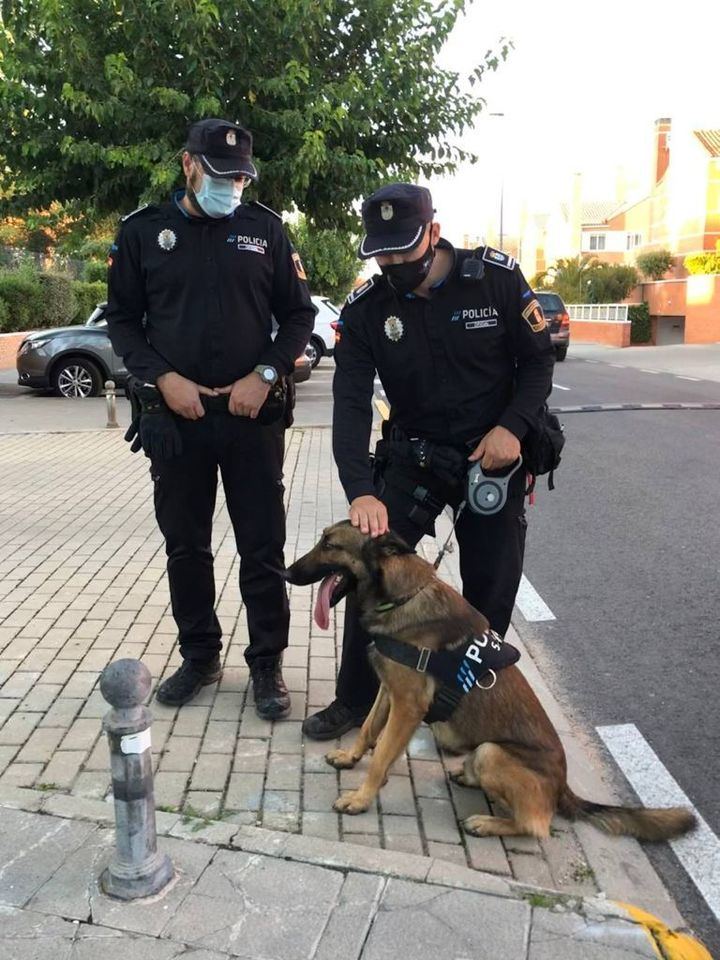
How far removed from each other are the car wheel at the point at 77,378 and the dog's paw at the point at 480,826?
13.5 metres

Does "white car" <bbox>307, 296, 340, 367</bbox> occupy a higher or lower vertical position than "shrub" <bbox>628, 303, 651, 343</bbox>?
lower

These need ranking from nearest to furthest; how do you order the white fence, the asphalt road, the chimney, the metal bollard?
the asphalt road → the metal bollard → the white fence → the chimney

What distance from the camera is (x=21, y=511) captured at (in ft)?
23.5

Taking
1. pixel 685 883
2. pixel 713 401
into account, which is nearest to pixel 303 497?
pixel 685 883

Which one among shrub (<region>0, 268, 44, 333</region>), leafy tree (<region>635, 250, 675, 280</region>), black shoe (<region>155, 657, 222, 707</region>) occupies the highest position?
leafy tree (<region>635, 250, 675, 280</region>)

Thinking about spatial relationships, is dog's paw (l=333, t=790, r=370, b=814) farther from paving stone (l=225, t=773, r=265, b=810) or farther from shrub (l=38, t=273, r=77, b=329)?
shrub (l=38, t=273, r=77, b=329)

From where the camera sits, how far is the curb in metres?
2.27

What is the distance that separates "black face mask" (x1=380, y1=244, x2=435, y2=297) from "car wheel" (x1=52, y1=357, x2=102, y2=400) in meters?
12.9

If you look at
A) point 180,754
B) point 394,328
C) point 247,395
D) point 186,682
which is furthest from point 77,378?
point 394,328

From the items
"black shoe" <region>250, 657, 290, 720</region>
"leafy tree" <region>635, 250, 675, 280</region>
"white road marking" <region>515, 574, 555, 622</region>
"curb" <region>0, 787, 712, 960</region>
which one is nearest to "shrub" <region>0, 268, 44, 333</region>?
"white road marking" <region>515, 574, 555, 622</region>

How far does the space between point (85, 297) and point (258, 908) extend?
25.4 metres

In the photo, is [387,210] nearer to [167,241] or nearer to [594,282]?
[167,241]

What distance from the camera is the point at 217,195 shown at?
321 centimetres

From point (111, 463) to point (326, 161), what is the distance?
5.47 meters
